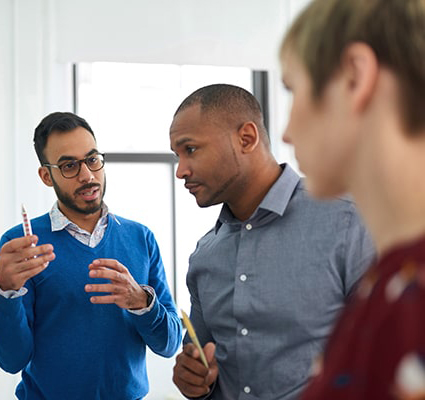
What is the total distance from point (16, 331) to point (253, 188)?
0.79 meters

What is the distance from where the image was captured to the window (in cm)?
348

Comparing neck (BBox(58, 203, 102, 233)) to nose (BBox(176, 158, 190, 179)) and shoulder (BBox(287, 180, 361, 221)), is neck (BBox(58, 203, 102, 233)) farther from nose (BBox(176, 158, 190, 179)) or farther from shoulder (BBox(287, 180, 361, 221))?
shoulder (BBox(287, 180, 361, 221))

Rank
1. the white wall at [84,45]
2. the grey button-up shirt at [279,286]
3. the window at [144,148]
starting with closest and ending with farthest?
→ the grey button-up shirt at [279,286], the white wall at [84,45], the window at [144,148]

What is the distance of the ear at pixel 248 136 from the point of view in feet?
5.45

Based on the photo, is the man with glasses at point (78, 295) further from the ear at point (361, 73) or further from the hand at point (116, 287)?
the ear at point (361, 73)

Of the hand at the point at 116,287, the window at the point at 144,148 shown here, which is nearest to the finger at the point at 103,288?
the hand at the point at 116,287

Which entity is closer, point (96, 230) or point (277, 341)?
point (277, 341)

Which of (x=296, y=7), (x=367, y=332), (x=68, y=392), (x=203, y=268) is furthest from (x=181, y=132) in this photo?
(x=296, y=7)

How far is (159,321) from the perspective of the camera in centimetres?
190

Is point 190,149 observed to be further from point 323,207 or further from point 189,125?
point 323,207

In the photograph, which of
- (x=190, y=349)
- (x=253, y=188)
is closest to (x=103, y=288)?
(x=190, y=349)

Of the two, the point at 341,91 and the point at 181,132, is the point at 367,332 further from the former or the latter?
the point at 181,132

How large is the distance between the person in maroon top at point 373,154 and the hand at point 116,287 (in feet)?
4.00

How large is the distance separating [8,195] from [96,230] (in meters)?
1.27
